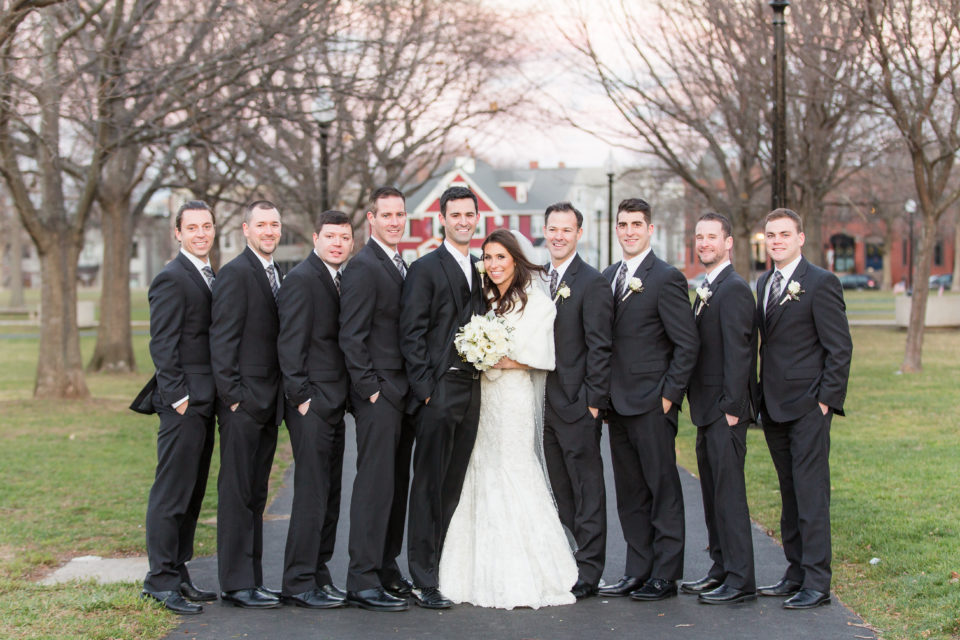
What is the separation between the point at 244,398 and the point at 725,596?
3.24 metres

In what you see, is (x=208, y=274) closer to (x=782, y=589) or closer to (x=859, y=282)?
(x=782, y=589)

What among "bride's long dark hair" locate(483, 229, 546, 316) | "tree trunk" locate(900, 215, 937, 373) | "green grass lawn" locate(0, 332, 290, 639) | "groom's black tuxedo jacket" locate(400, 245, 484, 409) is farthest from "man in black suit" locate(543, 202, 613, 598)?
"tree trunk" locate(900, 215, 937, 373)

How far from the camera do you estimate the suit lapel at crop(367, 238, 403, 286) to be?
6801 mm

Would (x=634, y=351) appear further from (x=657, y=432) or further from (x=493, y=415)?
(x=493, y=415)

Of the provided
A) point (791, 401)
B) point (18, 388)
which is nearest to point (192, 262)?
point (791, 401)

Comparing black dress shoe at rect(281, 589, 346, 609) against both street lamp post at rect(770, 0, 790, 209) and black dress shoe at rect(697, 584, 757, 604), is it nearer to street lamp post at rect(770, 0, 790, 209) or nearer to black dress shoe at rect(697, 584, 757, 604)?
black dress shoe at rect(697, 584, 757, 604)

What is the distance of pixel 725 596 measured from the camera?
6.56 m

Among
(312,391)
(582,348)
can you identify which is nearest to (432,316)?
(312,391)

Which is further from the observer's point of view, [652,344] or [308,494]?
[652,344]

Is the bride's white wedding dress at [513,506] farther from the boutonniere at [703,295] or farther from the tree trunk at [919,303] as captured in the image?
the tree trunk at [919,303]

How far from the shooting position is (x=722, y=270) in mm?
7043

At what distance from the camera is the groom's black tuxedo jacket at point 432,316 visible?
6688 mm

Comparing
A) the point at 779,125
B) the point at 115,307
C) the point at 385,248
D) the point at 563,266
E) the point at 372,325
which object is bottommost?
the point at 115,307

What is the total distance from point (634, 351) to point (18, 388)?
1685 centimetres
